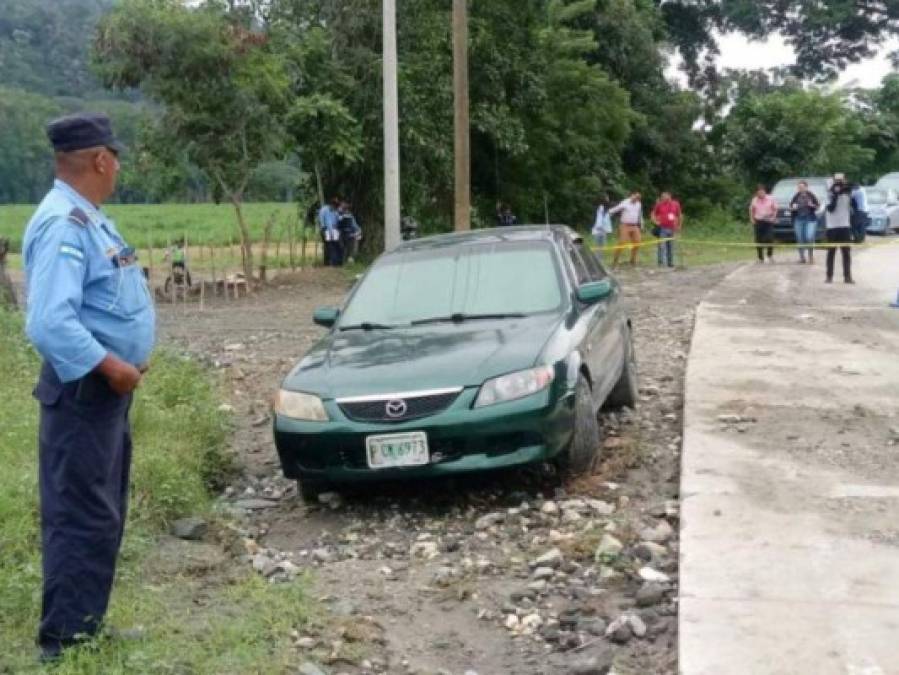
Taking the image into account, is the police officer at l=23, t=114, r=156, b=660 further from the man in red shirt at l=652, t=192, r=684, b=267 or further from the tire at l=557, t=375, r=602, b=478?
the man in red shirt at l=652, t=192, r=684, b=267

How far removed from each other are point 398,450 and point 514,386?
0.69 metres

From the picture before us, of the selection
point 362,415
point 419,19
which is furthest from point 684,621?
point 419,19

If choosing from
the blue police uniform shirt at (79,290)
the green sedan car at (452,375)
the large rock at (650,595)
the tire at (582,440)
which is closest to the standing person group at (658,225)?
the green sedan car at (452,375)

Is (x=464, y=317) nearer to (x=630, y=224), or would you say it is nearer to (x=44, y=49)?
(x=630, y=224)


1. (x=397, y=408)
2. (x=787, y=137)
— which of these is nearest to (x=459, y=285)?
(x=397, y=408)

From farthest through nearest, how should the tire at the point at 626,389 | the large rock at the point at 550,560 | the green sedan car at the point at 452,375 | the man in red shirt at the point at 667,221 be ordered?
the man in red shirt at the point at 667,221 → the tire at the point at 626,389 → the green sedan car at the point at 452,375 → the large rock at the point at 550,560

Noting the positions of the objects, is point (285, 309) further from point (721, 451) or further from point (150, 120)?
point (721, 451)

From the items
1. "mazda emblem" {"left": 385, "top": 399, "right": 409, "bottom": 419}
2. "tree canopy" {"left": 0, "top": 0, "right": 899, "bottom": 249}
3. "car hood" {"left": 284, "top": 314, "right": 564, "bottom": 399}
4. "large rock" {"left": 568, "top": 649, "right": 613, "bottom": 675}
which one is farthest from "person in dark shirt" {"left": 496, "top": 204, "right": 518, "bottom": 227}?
"large rock" {"left": 568, "top": 649, "right": 613, "bottom": 675}

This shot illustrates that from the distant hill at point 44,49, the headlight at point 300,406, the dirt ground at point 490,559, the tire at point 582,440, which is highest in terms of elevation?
the distant hill at point 44,49

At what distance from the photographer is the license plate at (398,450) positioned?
19.3 ft

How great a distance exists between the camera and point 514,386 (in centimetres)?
602

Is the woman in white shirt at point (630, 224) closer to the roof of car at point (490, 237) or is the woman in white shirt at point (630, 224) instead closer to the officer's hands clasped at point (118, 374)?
the roof of car at point (490, 237)

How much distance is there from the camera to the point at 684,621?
4.42 metres

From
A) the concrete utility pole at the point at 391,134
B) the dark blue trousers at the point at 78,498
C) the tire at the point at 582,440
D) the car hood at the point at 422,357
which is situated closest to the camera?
the dark blue trousers at the point at 78,498
